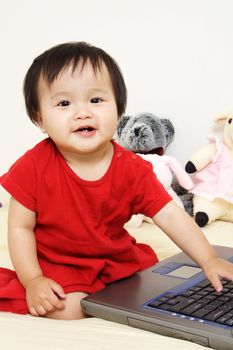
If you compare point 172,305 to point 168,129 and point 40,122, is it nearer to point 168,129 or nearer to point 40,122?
point 40,122

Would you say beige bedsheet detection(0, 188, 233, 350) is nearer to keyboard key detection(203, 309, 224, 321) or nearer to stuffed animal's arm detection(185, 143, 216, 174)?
keyboard key detection(203, 309, 224, 321)

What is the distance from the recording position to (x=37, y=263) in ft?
2.73

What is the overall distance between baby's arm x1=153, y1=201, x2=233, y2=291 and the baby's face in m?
0.18

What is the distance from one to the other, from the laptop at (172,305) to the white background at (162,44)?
31.1 inches

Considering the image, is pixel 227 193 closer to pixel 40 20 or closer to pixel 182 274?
pixel 182 274

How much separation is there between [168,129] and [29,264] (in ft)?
2.75

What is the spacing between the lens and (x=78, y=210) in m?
0.85

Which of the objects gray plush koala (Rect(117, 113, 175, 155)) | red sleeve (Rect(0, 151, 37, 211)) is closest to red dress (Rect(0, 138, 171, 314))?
red sleeve (Rect(0, 151, 37, 211))

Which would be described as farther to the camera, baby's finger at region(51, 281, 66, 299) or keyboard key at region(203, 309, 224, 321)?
baby's finger at region(51, 281, 66, 299)

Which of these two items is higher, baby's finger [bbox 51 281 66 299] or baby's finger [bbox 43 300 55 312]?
baby's finger [bbox 51 281 66 299]

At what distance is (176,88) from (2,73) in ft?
2.50

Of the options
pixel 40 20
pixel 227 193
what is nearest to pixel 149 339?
pixel 227 193

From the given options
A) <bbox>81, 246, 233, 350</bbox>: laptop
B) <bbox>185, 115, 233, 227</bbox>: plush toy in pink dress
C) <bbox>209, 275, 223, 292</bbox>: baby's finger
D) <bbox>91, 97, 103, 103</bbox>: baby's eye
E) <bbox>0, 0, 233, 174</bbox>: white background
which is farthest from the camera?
<bbox>0, 0, 233, 174</bbox>: white background

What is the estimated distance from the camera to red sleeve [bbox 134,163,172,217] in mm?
885
